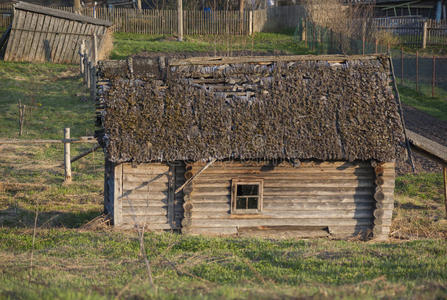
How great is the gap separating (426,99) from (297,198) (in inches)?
600

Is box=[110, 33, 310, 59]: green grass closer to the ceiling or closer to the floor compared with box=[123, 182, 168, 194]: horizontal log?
closer to the ceiling

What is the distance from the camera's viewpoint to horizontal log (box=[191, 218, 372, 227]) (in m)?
11.2

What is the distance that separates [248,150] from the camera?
1073cm

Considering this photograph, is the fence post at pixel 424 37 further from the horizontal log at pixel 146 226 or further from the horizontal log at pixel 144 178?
the horizontal log at pixel 146 226

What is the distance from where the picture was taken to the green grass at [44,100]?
19.6 m

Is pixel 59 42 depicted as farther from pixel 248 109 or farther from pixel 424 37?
pixel 424 37

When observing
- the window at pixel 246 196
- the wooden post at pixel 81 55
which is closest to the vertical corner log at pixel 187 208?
the window at pixel 246 196

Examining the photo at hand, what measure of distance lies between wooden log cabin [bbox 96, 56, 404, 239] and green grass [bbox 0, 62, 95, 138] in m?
8.59

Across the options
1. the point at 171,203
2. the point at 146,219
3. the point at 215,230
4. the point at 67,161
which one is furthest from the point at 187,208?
the point at 67,161

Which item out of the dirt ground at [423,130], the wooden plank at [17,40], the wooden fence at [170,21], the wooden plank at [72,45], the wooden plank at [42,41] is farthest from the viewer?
the wooden fence at [170,21]

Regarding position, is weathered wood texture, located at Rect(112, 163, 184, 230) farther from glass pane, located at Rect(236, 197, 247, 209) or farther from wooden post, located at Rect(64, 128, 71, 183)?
wooden post, located at Rect(64, 128, 71, 183)

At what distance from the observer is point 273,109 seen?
11320 mm

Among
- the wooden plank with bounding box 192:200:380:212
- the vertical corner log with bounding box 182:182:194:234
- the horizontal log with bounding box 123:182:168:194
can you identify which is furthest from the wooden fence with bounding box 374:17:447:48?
the horizontal log with bounding box 123:182:168:194

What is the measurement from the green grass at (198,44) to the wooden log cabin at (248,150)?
17.0m
